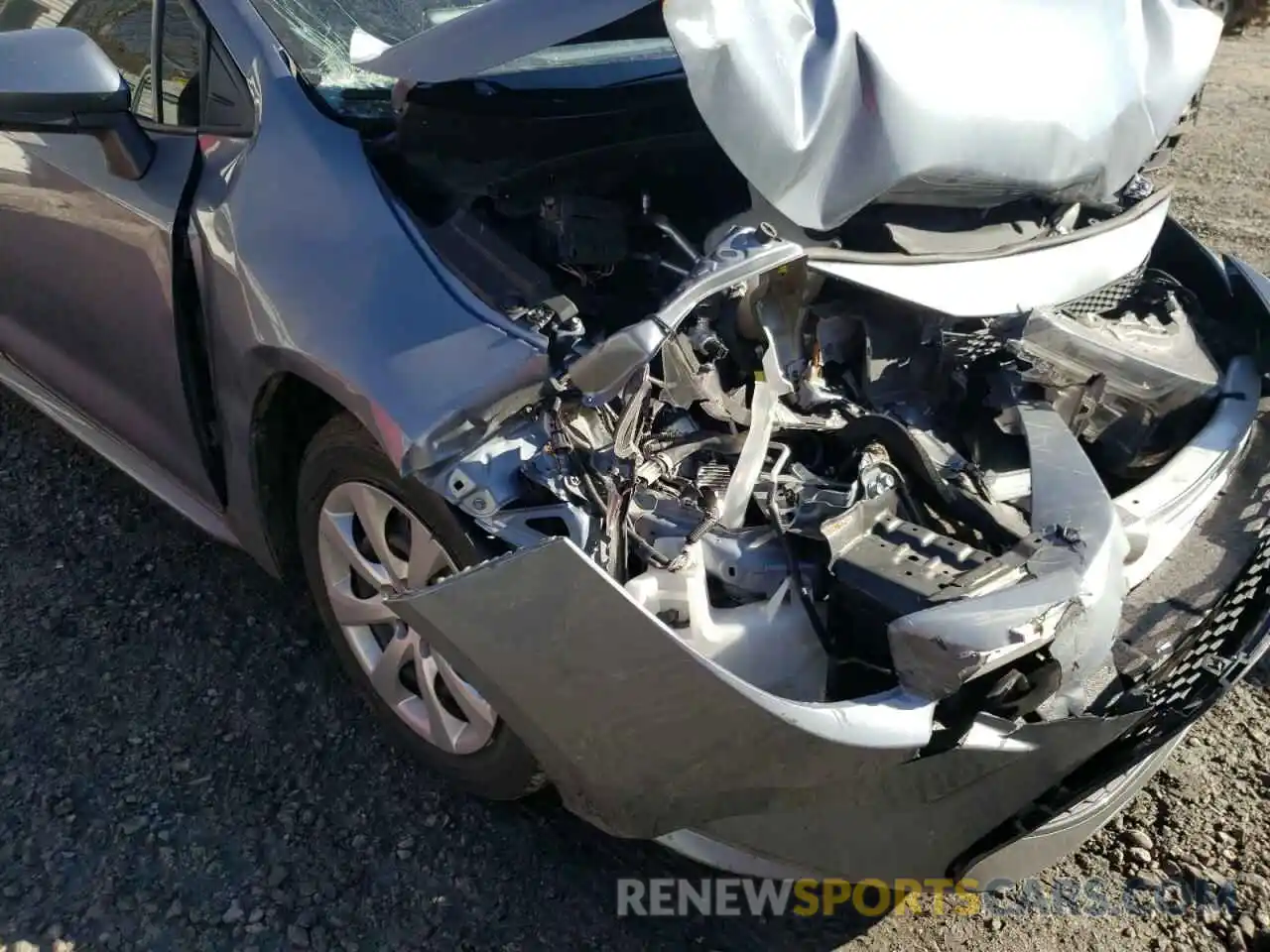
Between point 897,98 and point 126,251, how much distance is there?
1.70m

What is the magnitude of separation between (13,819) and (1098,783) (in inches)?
83.7

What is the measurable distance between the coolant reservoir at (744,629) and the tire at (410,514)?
32 centimetres

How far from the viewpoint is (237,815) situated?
2.36 m

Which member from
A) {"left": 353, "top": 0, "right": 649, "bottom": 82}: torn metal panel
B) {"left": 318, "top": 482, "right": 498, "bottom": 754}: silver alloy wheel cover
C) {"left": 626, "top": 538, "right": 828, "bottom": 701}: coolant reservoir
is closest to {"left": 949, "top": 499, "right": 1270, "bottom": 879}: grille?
{"left": 626, "top": 538, "right": 828, "bottom": 701}: coolant reservoir

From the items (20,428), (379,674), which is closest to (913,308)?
(379,674)

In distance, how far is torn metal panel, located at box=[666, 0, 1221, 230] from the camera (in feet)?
6.91

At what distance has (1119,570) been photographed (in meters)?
1.86

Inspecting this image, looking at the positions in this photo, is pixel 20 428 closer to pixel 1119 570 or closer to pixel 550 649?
pixel 550 649

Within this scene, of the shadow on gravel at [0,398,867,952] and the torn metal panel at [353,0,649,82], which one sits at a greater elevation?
the torn metal panel at [353,0,649,82]

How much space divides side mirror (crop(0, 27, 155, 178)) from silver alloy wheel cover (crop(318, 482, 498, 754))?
96 centimetres

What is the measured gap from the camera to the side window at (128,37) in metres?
2.61

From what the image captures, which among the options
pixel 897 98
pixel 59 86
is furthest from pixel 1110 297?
pixel 59 86

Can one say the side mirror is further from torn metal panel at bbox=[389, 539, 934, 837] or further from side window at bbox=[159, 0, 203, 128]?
torn metal panel at bbox=[389, 539, 934, 837]

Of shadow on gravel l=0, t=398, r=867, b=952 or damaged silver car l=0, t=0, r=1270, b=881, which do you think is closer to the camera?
damaged silver car l=0, t=0, r=1270, b=881
